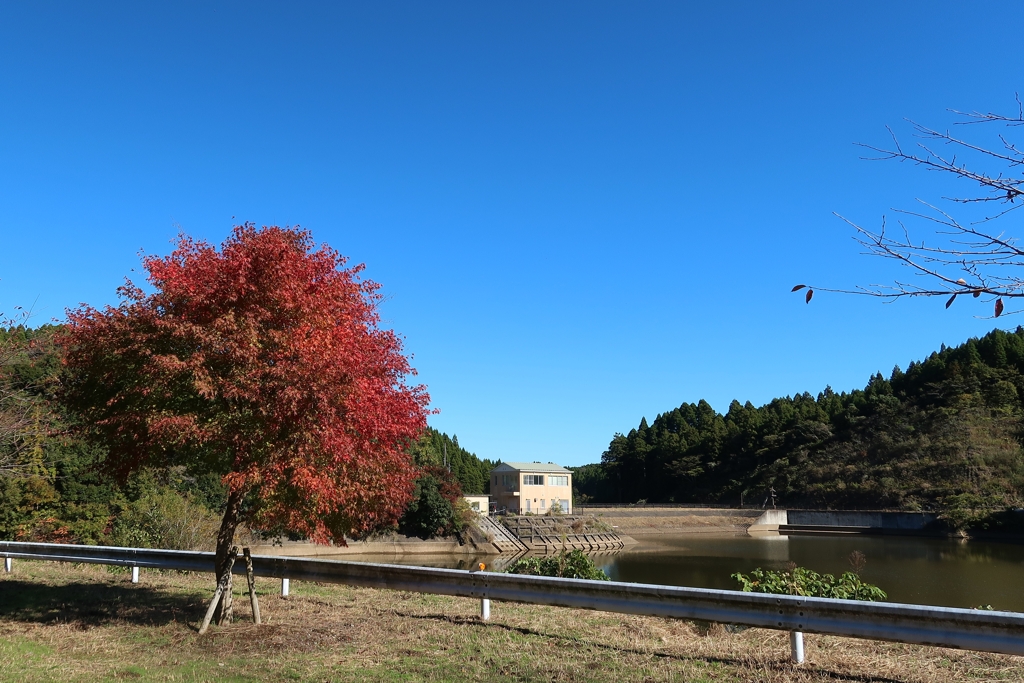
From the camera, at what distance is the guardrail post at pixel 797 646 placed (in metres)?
6.65

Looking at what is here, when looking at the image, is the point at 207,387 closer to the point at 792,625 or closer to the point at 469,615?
the point at 469,615

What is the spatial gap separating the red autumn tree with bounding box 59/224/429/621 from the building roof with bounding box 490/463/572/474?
7208 centimetres

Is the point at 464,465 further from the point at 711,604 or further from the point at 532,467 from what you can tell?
the point at 711,604

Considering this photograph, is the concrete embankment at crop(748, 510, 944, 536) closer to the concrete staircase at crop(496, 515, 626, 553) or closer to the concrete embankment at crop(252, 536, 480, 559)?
the concrete staircase at crop(496, 515, 626, 553)

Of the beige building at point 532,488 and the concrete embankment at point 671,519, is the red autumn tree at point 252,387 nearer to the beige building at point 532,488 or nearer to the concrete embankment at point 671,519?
the concrete embankment at point 671,519

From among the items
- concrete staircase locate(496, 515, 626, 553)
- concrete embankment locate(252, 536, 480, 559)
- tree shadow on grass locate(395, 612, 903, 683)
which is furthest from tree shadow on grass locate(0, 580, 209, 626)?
concrete staircase locate(496, 515, 626, 553)

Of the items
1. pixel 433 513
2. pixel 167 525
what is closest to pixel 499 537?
pixel 433 513

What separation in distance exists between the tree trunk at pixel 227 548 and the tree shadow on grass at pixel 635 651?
2249 millimetres

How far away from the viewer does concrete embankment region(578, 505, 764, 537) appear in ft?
239

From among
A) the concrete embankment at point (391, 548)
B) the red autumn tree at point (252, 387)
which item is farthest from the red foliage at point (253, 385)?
the concrete embankment at point (391, 548)

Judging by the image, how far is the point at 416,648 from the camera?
7801 mm

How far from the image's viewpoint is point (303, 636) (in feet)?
28.1

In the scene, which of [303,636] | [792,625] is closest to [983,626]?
[792,625]

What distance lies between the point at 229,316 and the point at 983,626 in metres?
7.99
